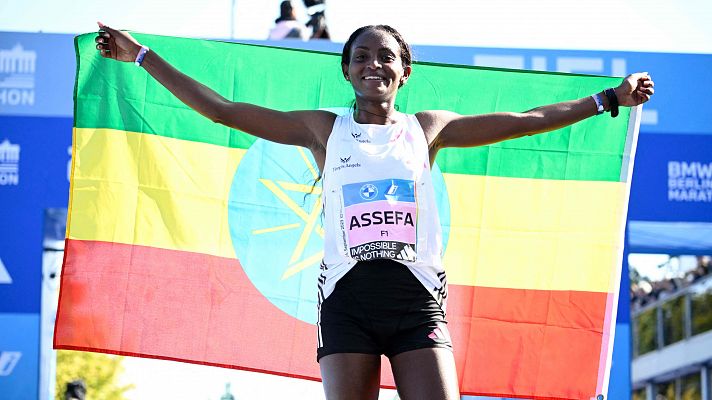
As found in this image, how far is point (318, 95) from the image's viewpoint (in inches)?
230

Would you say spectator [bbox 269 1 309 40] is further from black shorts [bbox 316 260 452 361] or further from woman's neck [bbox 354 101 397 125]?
black shorts [bbox 316 260 452 361]

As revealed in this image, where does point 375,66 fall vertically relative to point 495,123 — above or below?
above

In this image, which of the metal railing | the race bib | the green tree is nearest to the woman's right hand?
the race bib

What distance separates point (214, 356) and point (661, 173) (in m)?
3.92

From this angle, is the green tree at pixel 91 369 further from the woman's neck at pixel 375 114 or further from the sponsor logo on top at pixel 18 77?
the woman's neck at pixel 375 114

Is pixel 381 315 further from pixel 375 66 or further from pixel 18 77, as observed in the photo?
pixel 18 77

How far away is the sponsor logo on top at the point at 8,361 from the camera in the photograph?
7723 millimetres

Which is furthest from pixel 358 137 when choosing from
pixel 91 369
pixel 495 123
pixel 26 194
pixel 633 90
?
pixel 91 369

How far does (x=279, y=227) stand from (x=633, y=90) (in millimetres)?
2280

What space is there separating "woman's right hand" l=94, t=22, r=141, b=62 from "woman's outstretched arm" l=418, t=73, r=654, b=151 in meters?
1.11

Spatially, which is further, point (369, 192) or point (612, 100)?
point (612, 100)

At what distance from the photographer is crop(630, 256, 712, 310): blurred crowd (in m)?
22.9

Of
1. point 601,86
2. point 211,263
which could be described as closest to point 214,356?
point 211,263

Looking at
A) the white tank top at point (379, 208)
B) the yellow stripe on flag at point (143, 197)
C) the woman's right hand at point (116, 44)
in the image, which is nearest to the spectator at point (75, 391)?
the yellow stripe on flag at point (143, 197)
